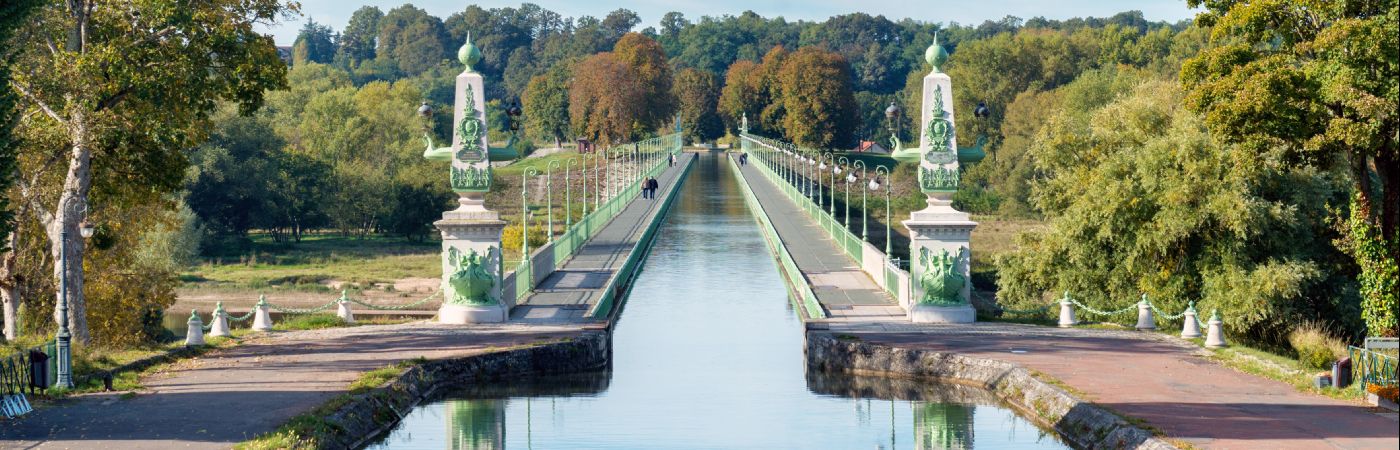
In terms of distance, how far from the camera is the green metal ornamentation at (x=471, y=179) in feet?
92.4

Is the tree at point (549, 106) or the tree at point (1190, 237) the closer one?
the tree at point (1190, 237)

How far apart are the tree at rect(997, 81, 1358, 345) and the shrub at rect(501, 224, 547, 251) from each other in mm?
29255

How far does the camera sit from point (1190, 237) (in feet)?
117

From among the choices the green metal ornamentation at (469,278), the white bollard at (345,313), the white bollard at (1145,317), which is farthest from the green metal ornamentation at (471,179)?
the white bollard at (1145,317)

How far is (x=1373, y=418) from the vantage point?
1736 centimetres

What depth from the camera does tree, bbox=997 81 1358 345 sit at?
33.5 meters

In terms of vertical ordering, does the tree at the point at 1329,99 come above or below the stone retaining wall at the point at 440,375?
above

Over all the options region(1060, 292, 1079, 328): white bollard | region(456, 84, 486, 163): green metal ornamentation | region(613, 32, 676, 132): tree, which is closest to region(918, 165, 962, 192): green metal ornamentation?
region(1060, 292, 1079, 328): white bollard

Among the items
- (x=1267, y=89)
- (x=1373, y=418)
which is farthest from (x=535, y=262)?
(x=1373, y=418)

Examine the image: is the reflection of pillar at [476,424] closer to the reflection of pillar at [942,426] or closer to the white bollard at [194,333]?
the white bollard at [194,333]

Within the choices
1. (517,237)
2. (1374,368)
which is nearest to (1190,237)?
(1374,368)

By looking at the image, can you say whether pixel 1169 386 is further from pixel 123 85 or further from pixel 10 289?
pixel 10 289

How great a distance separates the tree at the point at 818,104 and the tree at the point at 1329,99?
96322 millimetres

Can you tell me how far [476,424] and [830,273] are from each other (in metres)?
20.9
